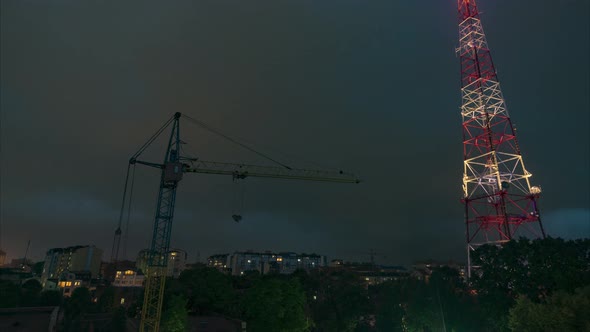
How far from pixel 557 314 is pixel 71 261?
189621mm

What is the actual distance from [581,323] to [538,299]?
13450 mm

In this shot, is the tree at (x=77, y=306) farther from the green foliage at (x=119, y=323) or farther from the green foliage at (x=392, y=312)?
the green foliage at (x=392, y=312)

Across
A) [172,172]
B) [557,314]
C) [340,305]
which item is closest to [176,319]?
[172,172]

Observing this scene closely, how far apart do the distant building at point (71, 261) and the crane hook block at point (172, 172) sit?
13391 centimetres

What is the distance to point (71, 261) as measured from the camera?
165000 millimetres

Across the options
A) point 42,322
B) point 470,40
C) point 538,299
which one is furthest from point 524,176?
point 42,322

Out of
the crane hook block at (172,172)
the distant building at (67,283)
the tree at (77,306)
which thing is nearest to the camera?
the crane hook block at (172,172)

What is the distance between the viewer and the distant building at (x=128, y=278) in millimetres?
153125

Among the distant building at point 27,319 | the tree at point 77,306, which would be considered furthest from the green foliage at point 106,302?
the distant building at point 27,319

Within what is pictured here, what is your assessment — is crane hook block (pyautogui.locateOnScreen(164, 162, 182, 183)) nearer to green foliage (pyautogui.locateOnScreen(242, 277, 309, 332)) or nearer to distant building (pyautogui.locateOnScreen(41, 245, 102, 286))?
green foliage (pyautogui.locateOnScreen(242, 277, 309, 332))

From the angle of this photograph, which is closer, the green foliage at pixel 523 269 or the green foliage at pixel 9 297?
the green foliage at pixel 523 269

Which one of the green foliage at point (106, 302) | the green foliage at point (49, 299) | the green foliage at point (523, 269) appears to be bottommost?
the green foliage at point (106, 302)

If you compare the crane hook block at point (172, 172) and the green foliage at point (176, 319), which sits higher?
the crane hook block at point (172, 172)

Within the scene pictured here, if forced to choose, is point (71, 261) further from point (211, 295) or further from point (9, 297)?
point (211, 295)
